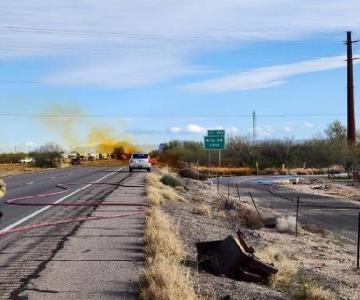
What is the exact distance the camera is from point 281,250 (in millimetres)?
17125

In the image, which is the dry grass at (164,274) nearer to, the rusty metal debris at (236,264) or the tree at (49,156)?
the rusty metal debris at (236,264)

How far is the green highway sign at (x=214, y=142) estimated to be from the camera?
4469cm

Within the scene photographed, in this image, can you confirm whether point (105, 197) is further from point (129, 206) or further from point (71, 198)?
point (129, 206)

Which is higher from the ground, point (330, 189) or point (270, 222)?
point (270, 222)

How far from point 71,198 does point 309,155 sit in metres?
87.6

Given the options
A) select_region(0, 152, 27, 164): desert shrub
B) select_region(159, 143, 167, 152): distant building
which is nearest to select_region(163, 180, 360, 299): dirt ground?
select_region(159, 143, 167, 152): distant building

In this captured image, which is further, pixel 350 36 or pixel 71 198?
pixel 350 36

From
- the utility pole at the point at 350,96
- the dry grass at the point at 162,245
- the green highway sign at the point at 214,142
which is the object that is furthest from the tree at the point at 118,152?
the dry grass at the point at 162,245

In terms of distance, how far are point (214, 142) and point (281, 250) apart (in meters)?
27.9

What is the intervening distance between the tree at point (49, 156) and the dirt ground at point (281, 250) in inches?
2816

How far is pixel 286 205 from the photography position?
4188 cm

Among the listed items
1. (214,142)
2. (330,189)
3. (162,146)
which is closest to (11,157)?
(162,146)

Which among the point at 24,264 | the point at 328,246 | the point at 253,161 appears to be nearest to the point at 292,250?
the point at 328,246

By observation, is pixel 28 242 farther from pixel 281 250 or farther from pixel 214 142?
pixel 214 142
